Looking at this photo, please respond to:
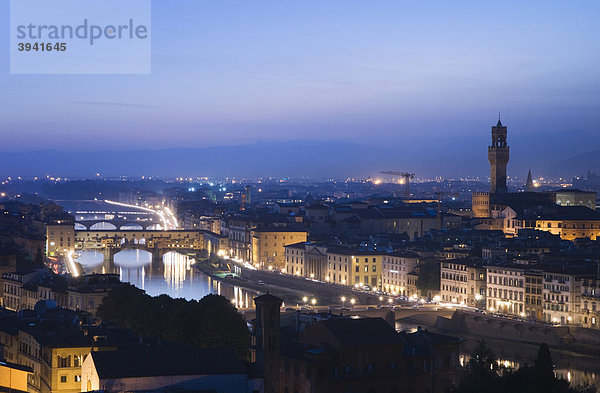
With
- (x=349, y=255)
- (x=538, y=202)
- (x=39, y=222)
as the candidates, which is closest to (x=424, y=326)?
(x=349, y=255)

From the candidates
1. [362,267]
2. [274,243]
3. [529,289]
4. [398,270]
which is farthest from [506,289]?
[274,243]

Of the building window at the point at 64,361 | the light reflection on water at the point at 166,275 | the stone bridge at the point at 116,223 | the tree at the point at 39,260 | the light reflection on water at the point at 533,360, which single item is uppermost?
the stone bridge at the point at 116,223

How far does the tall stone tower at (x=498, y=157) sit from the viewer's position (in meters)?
59.3

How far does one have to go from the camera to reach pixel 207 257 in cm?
6131

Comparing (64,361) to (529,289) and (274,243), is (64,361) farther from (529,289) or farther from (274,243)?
(274,243)

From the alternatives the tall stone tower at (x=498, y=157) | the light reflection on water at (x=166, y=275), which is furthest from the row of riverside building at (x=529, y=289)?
the tall stone tower at (x=498, y=157)

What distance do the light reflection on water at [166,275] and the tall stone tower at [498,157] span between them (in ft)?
53.2

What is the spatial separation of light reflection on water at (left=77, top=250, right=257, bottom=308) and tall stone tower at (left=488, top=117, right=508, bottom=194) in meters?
16.2

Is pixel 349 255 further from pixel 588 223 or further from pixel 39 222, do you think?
pixel 39 222

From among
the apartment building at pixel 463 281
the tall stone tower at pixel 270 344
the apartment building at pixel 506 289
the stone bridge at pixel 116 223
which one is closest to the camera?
the tall stone tower at pixel 270 344

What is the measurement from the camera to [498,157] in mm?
59438

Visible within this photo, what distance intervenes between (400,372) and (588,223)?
1265 inches

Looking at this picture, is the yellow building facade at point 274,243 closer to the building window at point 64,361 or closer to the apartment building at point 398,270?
the apartment building at point 398,270

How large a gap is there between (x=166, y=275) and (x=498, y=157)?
63.2ft
